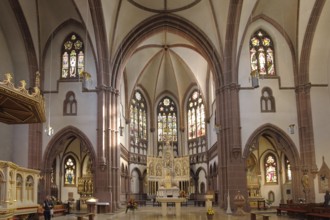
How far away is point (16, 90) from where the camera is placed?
55.6 feet

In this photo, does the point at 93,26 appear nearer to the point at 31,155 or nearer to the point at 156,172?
the point at 31,155

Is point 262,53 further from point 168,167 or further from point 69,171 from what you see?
point 69,171

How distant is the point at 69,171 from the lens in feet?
133

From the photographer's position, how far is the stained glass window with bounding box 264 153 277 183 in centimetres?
3849

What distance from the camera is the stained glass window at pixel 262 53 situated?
32.5 m

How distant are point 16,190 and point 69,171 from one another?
22479 millimetres

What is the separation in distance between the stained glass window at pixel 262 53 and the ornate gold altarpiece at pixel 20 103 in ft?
57.6

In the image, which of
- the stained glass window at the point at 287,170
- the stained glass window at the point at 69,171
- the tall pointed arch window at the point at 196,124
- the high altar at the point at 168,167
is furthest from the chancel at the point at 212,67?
the tall pointed arch window at the point at 196,124

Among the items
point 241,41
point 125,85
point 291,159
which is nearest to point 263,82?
point 241,41

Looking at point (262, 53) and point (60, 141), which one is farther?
point (262, 53)

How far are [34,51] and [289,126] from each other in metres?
18.3

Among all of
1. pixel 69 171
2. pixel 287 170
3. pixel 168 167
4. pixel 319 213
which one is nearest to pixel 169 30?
pixel 168 167

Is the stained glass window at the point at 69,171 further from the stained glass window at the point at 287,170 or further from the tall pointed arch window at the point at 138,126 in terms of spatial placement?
the stained glass window at the point at 287,170

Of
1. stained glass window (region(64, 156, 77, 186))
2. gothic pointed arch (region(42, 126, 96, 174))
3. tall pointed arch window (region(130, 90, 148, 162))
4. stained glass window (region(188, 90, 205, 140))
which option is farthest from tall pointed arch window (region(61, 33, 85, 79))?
stained glass window (region(188, 90, 205, 140))
